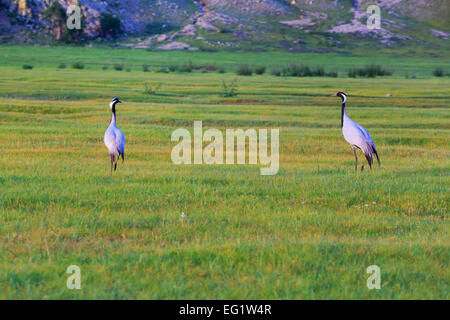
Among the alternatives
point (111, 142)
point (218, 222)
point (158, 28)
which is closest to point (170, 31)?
point (158, 28)

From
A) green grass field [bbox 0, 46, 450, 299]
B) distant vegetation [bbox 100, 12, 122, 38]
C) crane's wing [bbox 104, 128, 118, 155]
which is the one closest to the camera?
green grass field [bbox 0, 46, 450, 299]

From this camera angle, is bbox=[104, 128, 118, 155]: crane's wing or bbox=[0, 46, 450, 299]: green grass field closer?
bbox=[0, 46, 450, 299]: green grass field

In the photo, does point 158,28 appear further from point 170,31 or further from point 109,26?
point 109,26

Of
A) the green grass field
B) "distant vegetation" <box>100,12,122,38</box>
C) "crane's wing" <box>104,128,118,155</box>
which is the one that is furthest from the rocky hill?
"crane's wing" <box>104,128,118,155</box>

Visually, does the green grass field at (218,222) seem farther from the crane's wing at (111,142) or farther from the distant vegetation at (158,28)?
the distant vegetation at (158,28)

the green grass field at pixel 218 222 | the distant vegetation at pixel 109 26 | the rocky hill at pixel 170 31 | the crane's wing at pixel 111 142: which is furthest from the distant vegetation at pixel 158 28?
the crane's wing at pixel 111 142

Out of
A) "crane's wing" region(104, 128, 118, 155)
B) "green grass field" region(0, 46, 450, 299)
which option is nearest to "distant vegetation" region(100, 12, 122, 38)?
"green grass field" region(0, 46, 450, 299)

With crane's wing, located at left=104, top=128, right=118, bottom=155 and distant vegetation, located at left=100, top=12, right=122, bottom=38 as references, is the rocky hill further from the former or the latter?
crane's wing, located at left=104, top=128, right=118, bottom=155

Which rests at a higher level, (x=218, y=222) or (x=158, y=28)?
(x=218, y=222)

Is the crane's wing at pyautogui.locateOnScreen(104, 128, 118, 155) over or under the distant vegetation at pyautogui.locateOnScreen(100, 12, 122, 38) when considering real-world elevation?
over

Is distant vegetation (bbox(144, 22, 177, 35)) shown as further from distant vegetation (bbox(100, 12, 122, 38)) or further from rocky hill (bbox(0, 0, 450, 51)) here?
distant vegetation (bbox(100, 12, 122, 38))

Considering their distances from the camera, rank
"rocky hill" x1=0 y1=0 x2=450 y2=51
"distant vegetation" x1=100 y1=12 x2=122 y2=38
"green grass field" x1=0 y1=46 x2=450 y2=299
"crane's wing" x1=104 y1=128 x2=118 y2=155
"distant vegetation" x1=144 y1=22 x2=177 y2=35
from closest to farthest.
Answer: "green grass field" x1=0 y1=46 x2=450 y2=299, "crane's wing" x1=104 y1=128 x2=118 y2=155, "rocky hill" x1=0 y1=0 x2=450 y2=51, "distant vegetation" x1=100 y1=12 x2=122 y2=38, "distant vegetation" x1=144 y1=22 x2=177 y2=35
